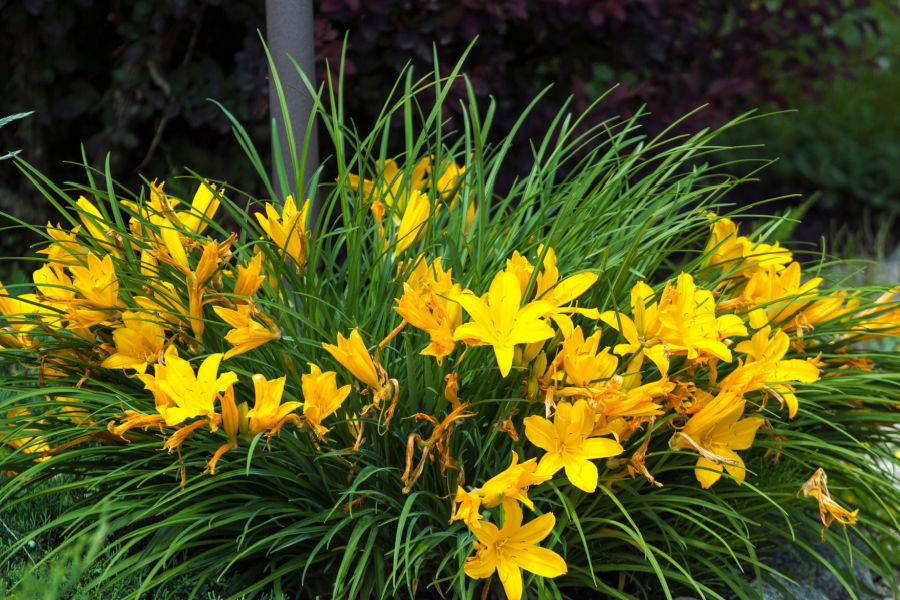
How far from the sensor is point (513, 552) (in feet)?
4.69

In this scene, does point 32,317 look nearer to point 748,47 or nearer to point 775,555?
point 775,555

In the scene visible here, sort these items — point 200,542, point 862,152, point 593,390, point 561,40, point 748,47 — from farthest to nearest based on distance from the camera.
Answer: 1. point 862,152
2. point 748,47
3. point 561,40
4. point 200,542
5. point 593,390

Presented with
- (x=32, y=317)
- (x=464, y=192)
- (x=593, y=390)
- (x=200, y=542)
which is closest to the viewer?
(x=593, y=390)

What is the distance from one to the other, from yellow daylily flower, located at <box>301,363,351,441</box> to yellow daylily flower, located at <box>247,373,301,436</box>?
3 centimetres

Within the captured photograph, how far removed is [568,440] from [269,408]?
0.48 metres

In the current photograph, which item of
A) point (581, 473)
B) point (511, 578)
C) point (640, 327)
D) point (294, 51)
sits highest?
point (294, 51)

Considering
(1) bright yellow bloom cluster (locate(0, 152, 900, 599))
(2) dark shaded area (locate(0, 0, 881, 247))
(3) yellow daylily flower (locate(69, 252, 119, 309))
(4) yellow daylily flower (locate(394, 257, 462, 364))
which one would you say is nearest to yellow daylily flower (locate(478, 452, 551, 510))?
(1) bright yellow bloom cluster (locate(0, 152, 900, 599))

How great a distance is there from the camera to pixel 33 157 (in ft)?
10.7

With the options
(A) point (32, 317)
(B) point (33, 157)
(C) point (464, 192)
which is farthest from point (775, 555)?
(B) point (33, 157)

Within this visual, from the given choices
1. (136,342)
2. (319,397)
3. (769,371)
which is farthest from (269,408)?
(769,371)

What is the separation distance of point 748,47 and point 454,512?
284 cm

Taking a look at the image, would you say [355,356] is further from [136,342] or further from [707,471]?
[707,471]

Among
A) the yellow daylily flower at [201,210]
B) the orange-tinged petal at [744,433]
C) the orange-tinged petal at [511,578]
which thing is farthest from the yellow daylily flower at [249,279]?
the orange-tinged petal at [744,433]

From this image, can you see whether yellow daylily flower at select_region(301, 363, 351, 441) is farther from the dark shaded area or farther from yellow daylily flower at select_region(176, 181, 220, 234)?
the dark shaded area
